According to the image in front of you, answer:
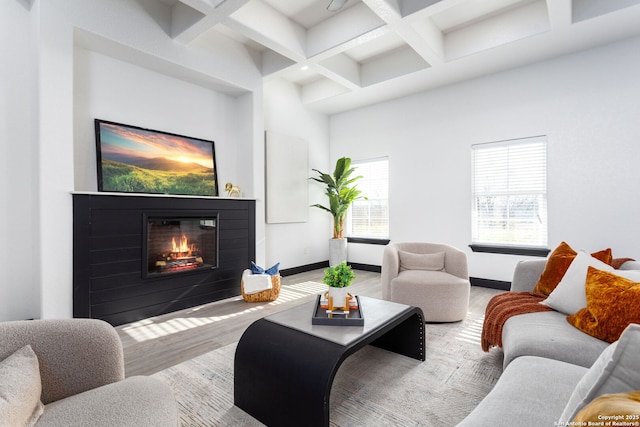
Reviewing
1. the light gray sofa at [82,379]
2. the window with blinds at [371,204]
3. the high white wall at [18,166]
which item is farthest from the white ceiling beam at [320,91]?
the light gray sofa at [82,379]

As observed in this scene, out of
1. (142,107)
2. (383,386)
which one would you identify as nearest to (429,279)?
(383,386)

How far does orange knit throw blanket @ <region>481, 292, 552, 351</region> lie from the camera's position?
6.82ft

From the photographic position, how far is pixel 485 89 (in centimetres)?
438

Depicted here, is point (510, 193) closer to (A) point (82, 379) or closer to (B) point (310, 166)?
(B) point (310, 166)

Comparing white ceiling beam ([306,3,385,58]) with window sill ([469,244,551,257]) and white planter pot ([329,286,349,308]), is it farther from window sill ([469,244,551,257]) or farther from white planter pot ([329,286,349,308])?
window sill ([469,244,551,257])

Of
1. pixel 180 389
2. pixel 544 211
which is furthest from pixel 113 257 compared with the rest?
pixel 544 211

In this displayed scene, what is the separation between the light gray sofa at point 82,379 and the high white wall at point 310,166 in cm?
365

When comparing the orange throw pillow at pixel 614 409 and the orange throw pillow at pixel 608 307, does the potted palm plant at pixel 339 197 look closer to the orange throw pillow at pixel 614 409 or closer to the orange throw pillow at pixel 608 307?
the orange throw pillow at pixel 608 307

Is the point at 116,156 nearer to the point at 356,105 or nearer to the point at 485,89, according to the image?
the point at 356,105

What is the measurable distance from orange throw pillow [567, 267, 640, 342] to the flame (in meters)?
3.58

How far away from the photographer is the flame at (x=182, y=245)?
360 cm

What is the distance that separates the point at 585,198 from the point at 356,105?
3561 mm

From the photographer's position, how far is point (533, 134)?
4.00 m

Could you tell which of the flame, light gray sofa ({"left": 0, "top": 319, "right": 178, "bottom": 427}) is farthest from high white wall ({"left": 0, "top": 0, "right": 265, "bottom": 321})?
light gray sofa ({"left": 0, "top": 319, "right": 178, "bottom": 427})
